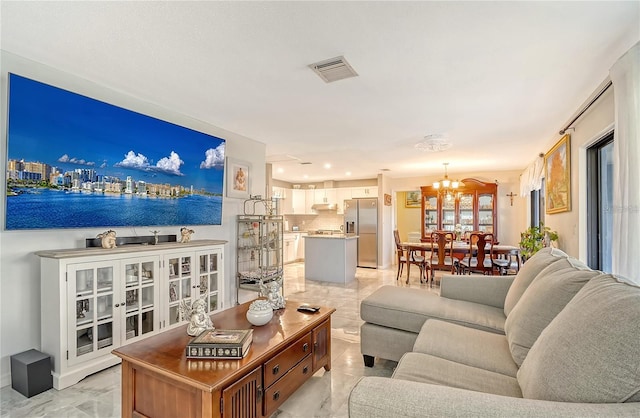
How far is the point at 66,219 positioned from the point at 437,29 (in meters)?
2.95

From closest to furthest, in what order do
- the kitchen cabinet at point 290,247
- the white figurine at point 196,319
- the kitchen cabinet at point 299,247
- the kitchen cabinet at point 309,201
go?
the white figurine at point 196,319 < the kitchen cabinet at point 290,247 < the kitchen cabinet at point 299,247 < the kitchen cabinet at point 309,201

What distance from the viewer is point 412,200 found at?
9500 millimetres

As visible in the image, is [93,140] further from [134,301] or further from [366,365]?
[366,365]

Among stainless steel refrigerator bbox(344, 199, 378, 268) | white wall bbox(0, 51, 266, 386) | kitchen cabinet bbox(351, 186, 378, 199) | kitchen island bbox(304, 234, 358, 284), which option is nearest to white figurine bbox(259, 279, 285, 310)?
white wall bbox(0, 51, 266, 386)

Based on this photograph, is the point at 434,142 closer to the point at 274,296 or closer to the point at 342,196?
the point at 274,296

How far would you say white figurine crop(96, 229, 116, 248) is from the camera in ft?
8.16

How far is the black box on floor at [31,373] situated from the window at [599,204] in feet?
15.1

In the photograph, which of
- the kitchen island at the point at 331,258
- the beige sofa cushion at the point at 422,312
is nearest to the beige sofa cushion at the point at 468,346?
the beige sofa cushion at the point at 422,312

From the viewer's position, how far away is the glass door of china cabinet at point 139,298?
8.35ft

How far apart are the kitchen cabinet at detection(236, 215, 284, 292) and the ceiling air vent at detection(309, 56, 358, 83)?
2130mm

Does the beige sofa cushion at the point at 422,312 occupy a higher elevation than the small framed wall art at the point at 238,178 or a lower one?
lower

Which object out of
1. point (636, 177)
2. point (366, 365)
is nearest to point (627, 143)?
point (636, 177)

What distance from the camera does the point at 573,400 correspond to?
3.16 ft

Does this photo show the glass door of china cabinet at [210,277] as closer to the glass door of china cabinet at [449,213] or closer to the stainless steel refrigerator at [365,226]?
the stainless steel refrigerator at [365,226]
